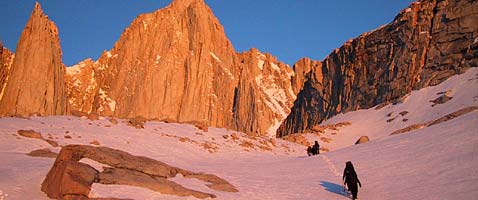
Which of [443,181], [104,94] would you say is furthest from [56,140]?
[104,94]

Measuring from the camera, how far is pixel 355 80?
88.4 metres

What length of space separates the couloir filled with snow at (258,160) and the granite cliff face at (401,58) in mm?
36959

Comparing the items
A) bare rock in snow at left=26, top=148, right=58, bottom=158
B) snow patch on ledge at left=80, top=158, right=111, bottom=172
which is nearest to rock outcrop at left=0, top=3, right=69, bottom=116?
bare rock in snow at left=26, top=148, right=58, bottom=158

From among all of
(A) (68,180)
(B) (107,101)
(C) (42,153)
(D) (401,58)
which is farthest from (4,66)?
(A) (68,180)

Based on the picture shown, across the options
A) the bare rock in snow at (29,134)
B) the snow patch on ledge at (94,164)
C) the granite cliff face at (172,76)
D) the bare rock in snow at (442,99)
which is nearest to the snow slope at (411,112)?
the bare rock in snow at (442,99)

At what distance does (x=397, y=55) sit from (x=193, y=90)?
152ft

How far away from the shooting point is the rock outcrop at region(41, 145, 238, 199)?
1262cm

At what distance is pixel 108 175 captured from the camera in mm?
14266

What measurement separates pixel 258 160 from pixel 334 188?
12744 millimetres

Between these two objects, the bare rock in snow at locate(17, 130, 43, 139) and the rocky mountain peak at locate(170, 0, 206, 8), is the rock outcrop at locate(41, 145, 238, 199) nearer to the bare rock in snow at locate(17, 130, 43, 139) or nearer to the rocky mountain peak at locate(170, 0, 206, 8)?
the bare rock in snow at locate(17, 130, 43, 139)

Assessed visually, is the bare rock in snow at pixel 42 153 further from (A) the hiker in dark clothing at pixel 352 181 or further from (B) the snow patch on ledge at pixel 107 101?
(B) the snow patch on ledge at pixel 107 101

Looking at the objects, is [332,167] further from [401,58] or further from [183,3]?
[183,3]

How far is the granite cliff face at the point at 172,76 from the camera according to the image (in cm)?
9788

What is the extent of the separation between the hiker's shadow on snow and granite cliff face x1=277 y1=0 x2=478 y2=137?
50.5 meters
